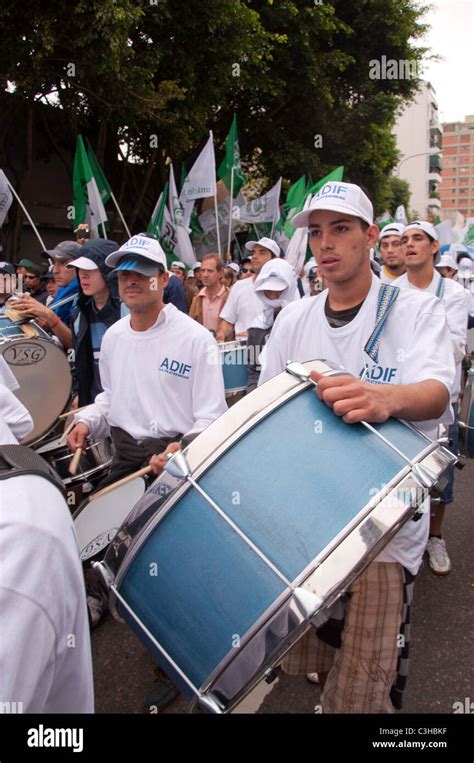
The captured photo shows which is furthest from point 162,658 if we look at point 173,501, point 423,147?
point 423,147

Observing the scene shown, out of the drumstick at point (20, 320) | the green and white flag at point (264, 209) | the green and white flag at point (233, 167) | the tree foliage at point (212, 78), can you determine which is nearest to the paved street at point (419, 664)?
the drumstick at point (20, 320)

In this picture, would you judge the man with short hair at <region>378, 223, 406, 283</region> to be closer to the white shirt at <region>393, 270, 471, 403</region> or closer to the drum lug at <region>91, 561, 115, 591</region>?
the white shirt at <region>393, 270, 471, 403</region>

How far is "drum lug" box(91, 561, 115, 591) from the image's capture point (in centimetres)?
173

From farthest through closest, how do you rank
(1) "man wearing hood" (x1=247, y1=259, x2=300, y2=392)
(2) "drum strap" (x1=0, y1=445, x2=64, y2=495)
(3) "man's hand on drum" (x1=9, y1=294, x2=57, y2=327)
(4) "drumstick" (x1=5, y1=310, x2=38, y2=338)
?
(1) "man wearing hood" (x1=247, y1=259, x2=300, y2=392) < (3) "man's hand on drum" (x1=9, y1=294, x2=57, y2=327) < (4) "drumstick" (x1=5, y1=310, x2=38, y2=338) < (2) "drum strap" (x1=0, y1=445, x2=64, y2=495)

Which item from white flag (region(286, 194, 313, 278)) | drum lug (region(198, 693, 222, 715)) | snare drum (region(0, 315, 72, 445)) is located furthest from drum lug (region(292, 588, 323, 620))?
white flag (region(286, 194, 313, 278))

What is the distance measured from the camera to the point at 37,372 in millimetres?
3430

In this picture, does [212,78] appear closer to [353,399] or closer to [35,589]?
[353,399]

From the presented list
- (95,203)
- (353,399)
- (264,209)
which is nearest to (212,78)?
(264,209)

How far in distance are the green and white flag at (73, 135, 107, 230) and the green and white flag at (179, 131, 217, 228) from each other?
6.21 feet

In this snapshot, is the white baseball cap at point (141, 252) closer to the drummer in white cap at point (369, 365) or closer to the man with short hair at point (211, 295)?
the drummer in white cap at point (369, 365)

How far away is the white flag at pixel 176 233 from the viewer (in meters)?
10.0

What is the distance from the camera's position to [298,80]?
1689 cm
